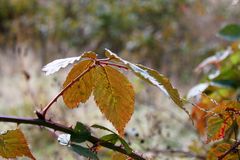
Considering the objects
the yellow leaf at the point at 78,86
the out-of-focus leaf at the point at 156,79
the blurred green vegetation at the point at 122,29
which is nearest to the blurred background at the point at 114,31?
the blurred green vegetation at the point at 122,29

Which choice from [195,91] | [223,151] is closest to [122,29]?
[195,91]

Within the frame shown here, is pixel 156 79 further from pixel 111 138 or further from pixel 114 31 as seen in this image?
pixel 114 31

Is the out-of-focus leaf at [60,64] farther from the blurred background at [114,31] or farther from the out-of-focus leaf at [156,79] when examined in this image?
the blurred background at [114,31]

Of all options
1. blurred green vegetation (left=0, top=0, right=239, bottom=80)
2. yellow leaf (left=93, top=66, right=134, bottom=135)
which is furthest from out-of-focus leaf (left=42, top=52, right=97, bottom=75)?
blurred green vegetation (left=0, top=0, right=239, bottom=80)

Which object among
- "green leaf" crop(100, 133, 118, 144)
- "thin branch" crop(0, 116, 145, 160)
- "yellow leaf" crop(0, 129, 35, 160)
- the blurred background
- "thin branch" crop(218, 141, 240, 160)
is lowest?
"yellow leaf" crop(0, 129, 35, 160)

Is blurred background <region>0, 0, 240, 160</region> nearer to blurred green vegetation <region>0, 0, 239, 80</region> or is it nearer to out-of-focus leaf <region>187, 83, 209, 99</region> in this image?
blurred green vegetation <region>0, 0, 239, 80</region>

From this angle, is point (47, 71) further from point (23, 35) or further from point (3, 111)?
point (23, 35)

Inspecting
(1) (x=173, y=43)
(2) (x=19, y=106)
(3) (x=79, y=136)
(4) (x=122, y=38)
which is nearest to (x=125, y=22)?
(4) (x=122, y=38)
